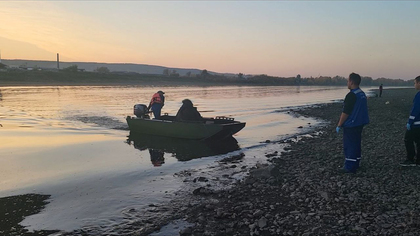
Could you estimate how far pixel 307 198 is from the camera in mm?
6188

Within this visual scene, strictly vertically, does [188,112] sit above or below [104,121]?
above

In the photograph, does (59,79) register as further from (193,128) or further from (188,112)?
(193,128)

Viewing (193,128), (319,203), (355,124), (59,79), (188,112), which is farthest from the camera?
(59,79)

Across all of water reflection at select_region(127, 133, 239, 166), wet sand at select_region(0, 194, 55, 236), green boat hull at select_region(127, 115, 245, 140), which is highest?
green boat hull at select_region(127, 115, 245, 140)

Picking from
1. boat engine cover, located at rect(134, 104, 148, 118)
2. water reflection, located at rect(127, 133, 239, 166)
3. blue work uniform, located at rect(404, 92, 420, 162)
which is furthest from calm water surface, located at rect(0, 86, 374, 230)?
blue work uniform, located at rect(404, 92, 420, 162)

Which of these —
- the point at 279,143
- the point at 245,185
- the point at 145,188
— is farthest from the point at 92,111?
the point at 245,185

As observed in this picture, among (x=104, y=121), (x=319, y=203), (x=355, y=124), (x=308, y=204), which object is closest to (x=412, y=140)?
(x=355, y=124)

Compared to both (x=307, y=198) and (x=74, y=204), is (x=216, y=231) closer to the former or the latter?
(x=307, y=198)

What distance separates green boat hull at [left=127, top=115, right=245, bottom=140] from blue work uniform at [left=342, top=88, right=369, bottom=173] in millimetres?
6786

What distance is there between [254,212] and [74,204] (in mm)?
4035

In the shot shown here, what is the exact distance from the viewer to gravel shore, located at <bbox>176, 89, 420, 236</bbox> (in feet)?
16.1

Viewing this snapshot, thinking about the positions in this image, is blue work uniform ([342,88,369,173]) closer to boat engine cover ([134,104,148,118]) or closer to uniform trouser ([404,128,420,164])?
uniform trouser ([404,128,420,164])

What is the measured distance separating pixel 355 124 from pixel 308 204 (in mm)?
2293

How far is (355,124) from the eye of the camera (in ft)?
23.0
